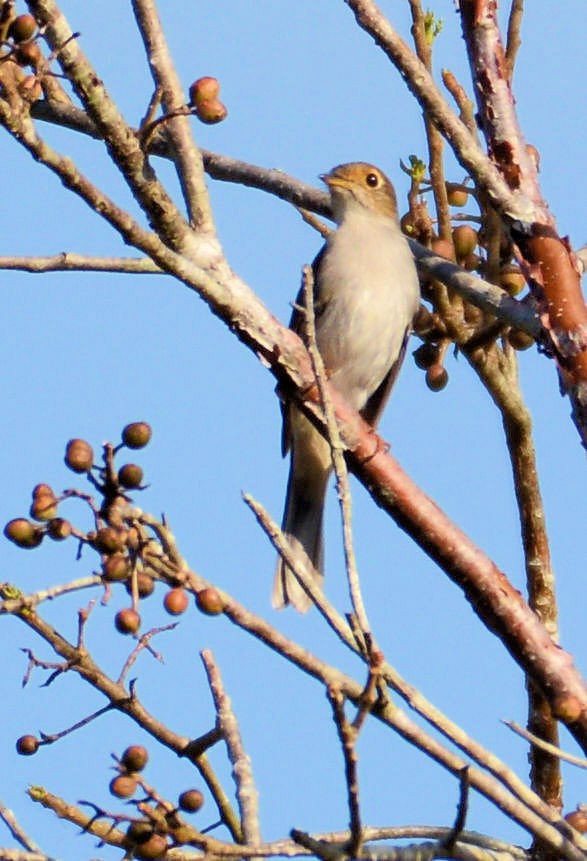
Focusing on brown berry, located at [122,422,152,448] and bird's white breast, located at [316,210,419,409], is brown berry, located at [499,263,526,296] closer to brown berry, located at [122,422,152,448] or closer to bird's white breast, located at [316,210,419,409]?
bird's white breast, located at [316,210,419,409]

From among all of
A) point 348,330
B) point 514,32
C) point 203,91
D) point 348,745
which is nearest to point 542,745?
point 348,745

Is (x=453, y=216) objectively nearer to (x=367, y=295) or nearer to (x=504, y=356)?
(x=504, y=356)

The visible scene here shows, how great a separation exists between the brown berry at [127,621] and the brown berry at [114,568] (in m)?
0.25

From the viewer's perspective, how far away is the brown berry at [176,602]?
4164mm

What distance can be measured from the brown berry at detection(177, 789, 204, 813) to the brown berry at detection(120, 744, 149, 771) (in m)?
0.27


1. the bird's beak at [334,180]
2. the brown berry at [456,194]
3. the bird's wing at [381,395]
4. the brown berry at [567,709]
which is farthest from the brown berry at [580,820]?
the bird's beak at [334,180]

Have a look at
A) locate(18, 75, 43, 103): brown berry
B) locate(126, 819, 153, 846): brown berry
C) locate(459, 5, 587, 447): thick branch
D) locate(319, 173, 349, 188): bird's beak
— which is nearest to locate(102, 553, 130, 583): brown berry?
locate(126, 819, 153, 846): brown berry

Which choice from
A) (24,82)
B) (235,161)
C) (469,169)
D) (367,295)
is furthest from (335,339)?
(24,82)

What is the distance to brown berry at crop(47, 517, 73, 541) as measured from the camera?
4.17m

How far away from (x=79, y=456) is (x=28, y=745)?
1340mm

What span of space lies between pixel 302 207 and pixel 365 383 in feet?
4.88

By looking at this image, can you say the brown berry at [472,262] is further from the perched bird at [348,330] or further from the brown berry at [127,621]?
the brown berry at [127,621]

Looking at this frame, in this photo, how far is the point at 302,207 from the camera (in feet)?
28.3

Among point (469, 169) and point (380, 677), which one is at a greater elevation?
point (469, 169)
